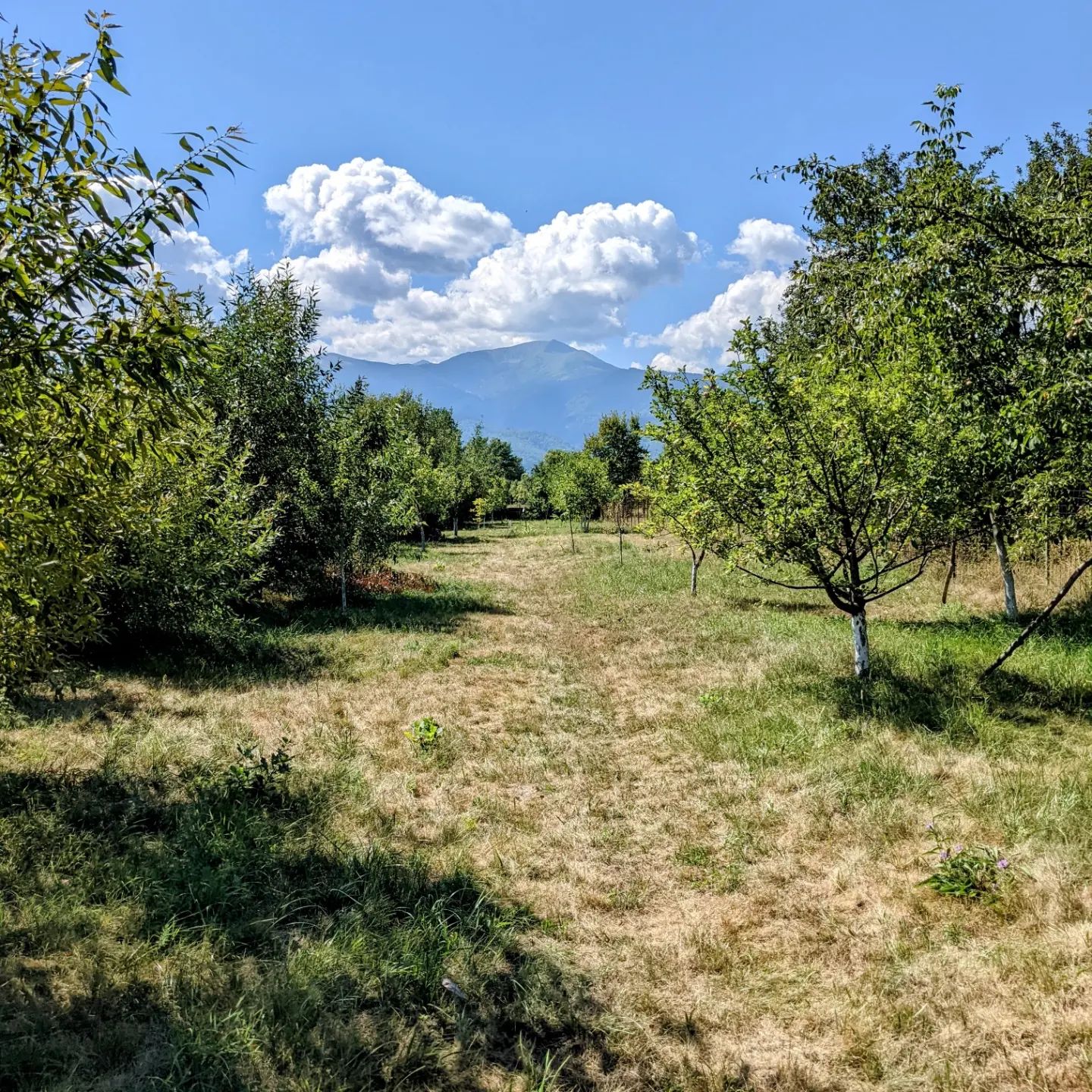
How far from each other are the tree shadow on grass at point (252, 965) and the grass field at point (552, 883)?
0.08ft

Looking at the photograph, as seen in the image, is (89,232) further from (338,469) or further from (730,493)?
(338,469)

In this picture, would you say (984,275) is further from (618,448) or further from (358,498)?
(618,448)

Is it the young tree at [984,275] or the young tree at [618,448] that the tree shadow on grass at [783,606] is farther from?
the young tree at [618,448]

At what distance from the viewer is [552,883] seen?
6.00 meters

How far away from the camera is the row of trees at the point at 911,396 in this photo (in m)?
6.18

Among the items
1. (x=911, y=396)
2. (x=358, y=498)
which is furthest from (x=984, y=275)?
(x=358, y=498)

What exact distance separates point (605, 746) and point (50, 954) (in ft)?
21.9

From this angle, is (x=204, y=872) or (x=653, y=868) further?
(x=653, y=868)

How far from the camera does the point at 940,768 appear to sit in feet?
25.6

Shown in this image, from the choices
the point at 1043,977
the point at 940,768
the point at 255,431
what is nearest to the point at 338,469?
the point at 255,431

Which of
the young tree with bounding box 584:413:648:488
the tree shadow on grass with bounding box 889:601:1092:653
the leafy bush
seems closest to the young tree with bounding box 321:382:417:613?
the leafy bush

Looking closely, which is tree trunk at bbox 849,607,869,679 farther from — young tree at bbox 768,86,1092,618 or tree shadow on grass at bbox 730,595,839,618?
tree shadow on grass at bbox 730,595,839,618

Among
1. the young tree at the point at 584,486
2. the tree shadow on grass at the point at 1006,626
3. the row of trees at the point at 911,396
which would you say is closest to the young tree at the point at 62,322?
the row of trees at the point at 911,396

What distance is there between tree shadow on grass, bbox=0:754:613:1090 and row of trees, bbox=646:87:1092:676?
642cm
